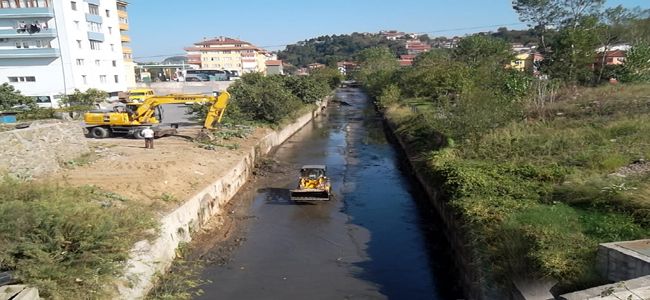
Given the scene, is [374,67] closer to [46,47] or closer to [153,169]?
[46,47]

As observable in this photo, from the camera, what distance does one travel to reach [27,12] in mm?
40531

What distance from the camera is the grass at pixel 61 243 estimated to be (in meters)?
8.16

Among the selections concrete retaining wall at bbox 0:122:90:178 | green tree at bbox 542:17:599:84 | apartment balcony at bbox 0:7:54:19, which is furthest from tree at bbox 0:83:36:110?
green tree at bbox 542:17:599:84

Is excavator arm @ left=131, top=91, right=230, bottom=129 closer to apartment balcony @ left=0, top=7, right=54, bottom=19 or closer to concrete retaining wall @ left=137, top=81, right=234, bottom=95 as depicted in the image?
apartment balcony @ left=0, top=7, right=54, bottom=19

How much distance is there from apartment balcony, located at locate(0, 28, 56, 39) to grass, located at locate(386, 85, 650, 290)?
119 ft

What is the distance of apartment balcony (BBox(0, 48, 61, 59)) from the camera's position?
41.3 metres

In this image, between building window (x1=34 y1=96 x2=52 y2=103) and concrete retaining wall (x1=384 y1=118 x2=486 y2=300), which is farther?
building window (x1=34 y1=96 x2=52 y2=103)

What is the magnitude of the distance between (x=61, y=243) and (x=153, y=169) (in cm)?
752

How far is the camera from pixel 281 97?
3288 centimetres

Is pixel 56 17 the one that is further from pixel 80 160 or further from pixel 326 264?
pixel 326 264

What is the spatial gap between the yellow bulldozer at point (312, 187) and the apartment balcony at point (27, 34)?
35.9 m

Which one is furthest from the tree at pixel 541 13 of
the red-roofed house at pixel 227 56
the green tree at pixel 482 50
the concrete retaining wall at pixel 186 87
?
the red-roofed house at pixel 227 56

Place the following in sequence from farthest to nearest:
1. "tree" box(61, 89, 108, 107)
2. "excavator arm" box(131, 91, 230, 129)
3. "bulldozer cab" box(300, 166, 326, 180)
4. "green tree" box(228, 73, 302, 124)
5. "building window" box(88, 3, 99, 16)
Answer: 1. "building window" box(88, 3, 99, 16)
2. "tree" box(61, 89, 108, 107)
3. "green tree" box(228, 73, 302, 124)
4. "excavator arm" box(131, 91, 230, 129)
5. "bulldozer cab" box(300, 166, 326, 180)

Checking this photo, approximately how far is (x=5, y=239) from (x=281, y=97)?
25.3 m
